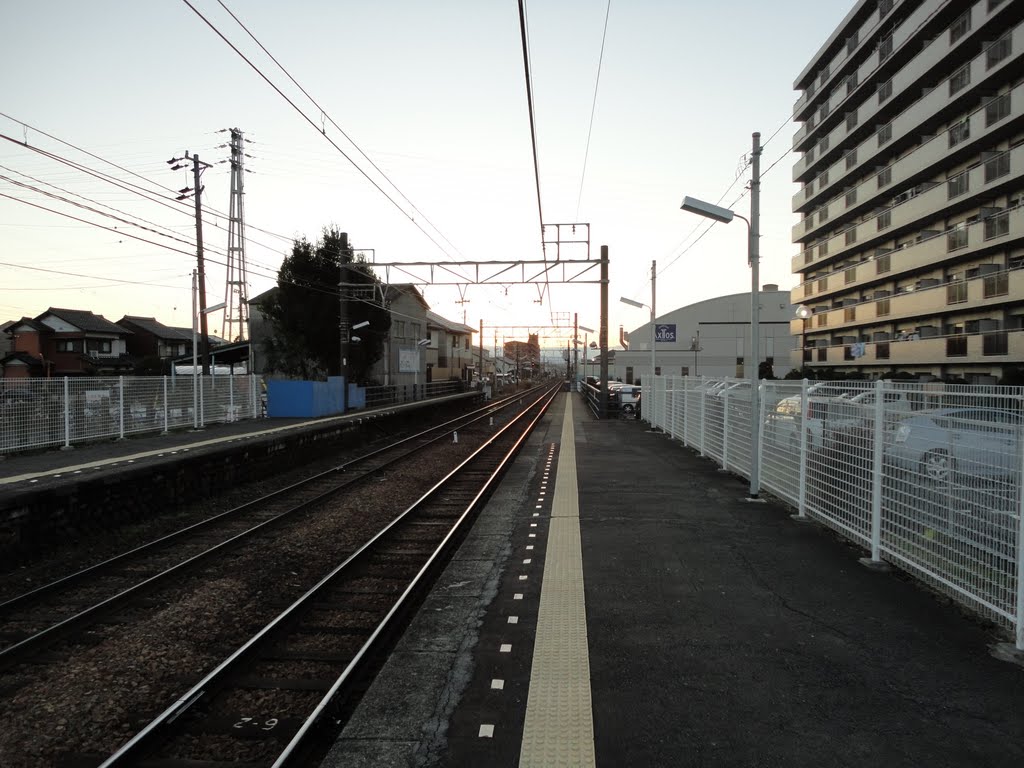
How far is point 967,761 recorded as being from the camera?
9.50 ft

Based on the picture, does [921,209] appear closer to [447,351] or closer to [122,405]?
[122,405]

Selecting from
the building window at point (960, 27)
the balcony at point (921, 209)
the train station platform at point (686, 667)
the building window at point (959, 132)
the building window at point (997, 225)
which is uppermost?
the building window at point (960, 27)

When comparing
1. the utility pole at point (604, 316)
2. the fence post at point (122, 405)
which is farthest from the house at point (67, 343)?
the utility pole at point (604, 316)

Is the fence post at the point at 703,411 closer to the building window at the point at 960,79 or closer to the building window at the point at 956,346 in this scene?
the building window at the point at 956,346

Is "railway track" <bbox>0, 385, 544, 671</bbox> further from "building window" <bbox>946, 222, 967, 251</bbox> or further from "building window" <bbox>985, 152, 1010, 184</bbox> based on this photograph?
"building window" <bbox>946, 222, 967, 251</bbox>

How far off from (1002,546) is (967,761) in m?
2.02

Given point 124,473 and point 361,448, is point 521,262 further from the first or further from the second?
point 124,473

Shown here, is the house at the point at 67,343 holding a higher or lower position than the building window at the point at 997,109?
lower

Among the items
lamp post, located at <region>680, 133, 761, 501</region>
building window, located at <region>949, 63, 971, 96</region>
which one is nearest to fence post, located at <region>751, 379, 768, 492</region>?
lamp post, located at <region>680, 133, 761, 501</region>

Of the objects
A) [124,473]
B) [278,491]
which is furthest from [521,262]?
[124,473]

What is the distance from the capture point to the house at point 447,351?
179ft

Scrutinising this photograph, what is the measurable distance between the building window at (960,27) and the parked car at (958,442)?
2627 cm

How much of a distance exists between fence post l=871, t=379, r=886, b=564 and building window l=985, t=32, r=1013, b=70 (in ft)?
78.9

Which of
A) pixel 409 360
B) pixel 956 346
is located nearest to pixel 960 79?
pixel 956 346
